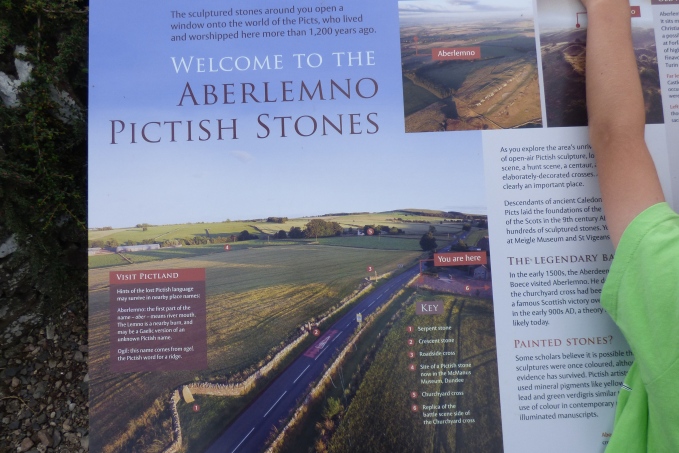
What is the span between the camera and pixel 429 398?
182 cm

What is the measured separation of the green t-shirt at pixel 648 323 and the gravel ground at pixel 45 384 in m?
2.64

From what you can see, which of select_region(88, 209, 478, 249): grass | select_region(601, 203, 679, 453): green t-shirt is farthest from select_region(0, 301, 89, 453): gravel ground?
select_region(601, 203, 679, 453): green t-shirt

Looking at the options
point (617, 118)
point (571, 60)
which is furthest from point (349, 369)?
point (571, 60)

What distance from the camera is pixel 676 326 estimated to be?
140 cm

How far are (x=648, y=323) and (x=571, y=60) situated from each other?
1.12 m

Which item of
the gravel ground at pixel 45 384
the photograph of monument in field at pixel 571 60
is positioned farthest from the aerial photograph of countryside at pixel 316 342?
the gravel ground at pixel 45 384

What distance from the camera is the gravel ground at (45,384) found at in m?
2.50

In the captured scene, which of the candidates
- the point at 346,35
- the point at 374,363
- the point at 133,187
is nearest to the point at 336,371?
the point at 374,363

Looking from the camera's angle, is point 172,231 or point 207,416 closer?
point 207,416

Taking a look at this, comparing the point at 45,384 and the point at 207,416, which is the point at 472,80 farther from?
the point at 45,384

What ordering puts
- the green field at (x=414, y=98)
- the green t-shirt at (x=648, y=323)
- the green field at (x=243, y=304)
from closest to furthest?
the green t-shirt at (x=648, y=323) → the green field at (x=243, y=304) → the green field at (x=414, y=98)

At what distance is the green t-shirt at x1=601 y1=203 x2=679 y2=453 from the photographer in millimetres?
1425

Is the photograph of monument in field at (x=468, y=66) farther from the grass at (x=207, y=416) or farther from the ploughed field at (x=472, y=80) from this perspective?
the grass at (x=207, y=416)

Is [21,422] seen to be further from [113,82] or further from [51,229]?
[113,82]
